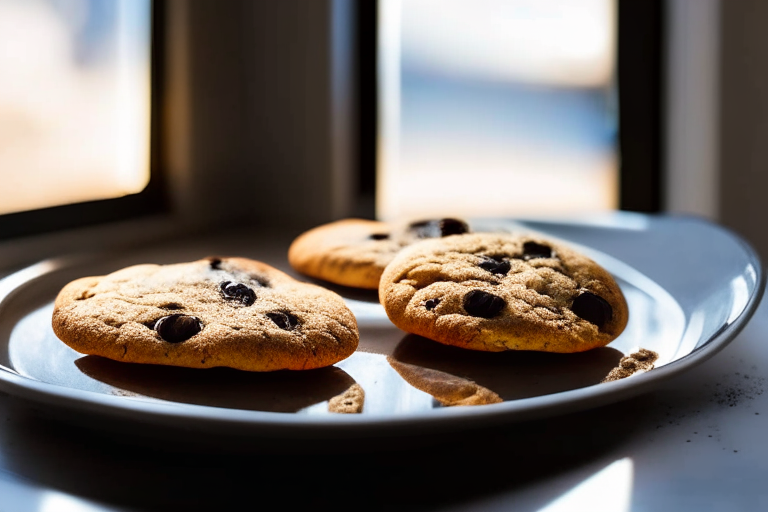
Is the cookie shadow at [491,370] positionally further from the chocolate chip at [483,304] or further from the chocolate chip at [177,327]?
the chocolate chip at [177,327]

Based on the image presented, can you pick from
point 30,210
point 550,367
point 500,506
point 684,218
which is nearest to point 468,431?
point 500,506

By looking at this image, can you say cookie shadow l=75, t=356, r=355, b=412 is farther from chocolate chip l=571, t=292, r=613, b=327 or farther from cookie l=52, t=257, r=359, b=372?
chocolate chip l=571, t=292, r=613, b=327

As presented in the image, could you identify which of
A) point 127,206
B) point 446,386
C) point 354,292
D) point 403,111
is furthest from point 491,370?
point 403,111

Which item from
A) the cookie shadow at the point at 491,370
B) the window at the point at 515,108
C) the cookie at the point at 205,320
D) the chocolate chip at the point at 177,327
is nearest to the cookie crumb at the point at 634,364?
the cookie shadow at the point at 491,370

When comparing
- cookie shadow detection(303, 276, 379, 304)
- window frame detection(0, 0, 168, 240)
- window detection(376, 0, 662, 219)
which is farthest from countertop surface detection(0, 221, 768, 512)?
window detection(376, 0, 662, 219)

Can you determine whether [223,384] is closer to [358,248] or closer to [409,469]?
[409,469]

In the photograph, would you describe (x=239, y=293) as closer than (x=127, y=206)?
Yes
